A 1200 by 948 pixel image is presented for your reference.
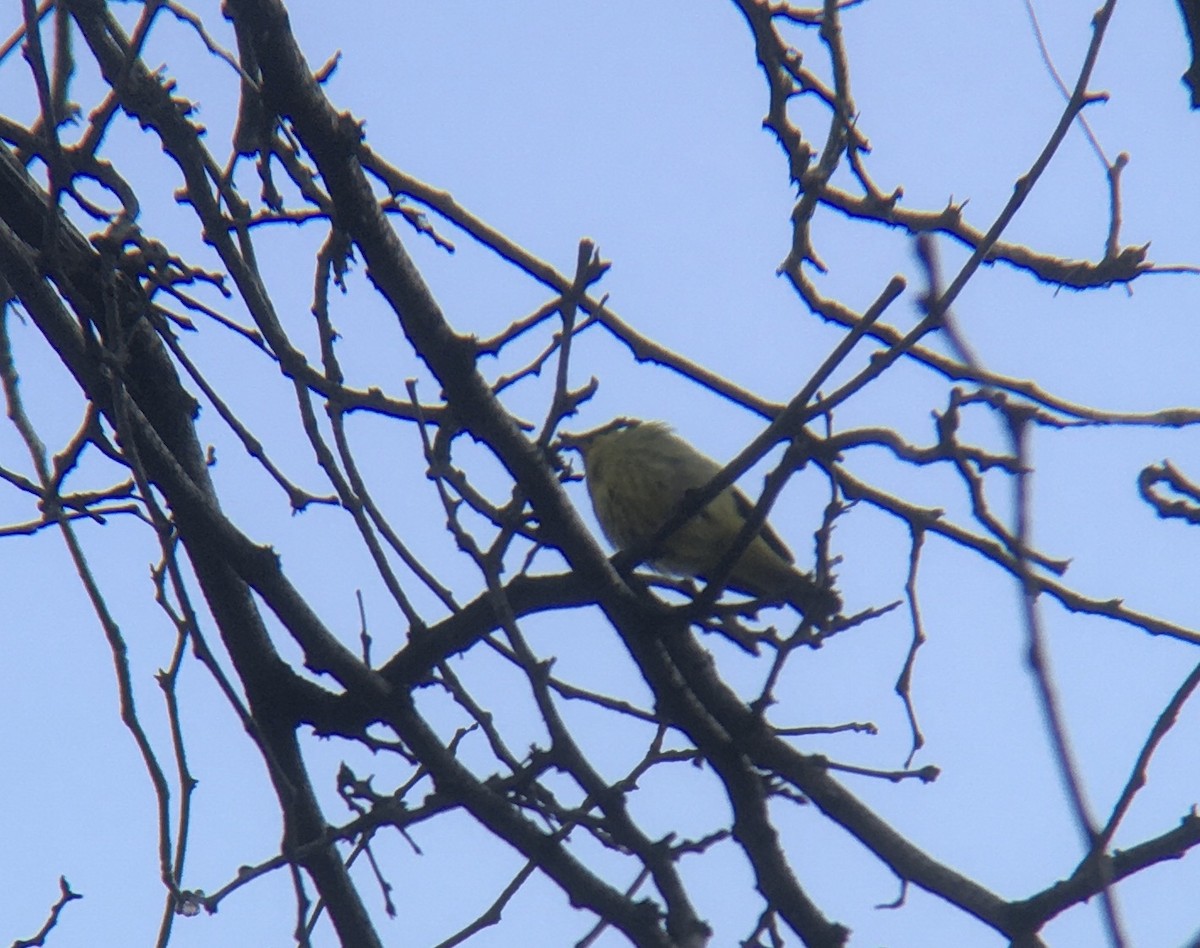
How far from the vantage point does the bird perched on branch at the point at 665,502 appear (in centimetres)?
588

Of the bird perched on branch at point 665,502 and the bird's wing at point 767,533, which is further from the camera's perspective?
the bird's wing at point 767,533

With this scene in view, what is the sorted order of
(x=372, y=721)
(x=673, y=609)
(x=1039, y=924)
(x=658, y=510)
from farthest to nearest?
1. (x=658, y=510)
2. (x=372, y=721)
3. (x=673, y=609)
4. (x=1039, y=924)

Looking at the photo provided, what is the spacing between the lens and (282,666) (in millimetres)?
4012

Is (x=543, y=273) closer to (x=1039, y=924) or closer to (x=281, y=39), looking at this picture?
(x=281, y=39)

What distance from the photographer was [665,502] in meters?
6.31

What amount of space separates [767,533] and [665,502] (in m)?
0.43

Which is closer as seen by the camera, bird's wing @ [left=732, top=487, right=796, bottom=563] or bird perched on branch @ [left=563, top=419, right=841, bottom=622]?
bird perched on branch @ [left=563, top=419, right=841, bottom=622]

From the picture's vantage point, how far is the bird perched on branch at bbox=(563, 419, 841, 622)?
5.88m

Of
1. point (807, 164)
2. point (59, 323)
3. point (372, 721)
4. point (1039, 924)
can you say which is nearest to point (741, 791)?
point (372, 721)

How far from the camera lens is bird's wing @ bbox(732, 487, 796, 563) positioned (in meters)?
6.13

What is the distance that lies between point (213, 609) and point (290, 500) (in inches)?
17.7

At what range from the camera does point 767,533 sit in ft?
20.6

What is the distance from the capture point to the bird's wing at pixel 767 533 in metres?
6.13

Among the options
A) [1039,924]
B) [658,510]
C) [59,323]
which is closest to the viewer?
Result: [1039,924]
